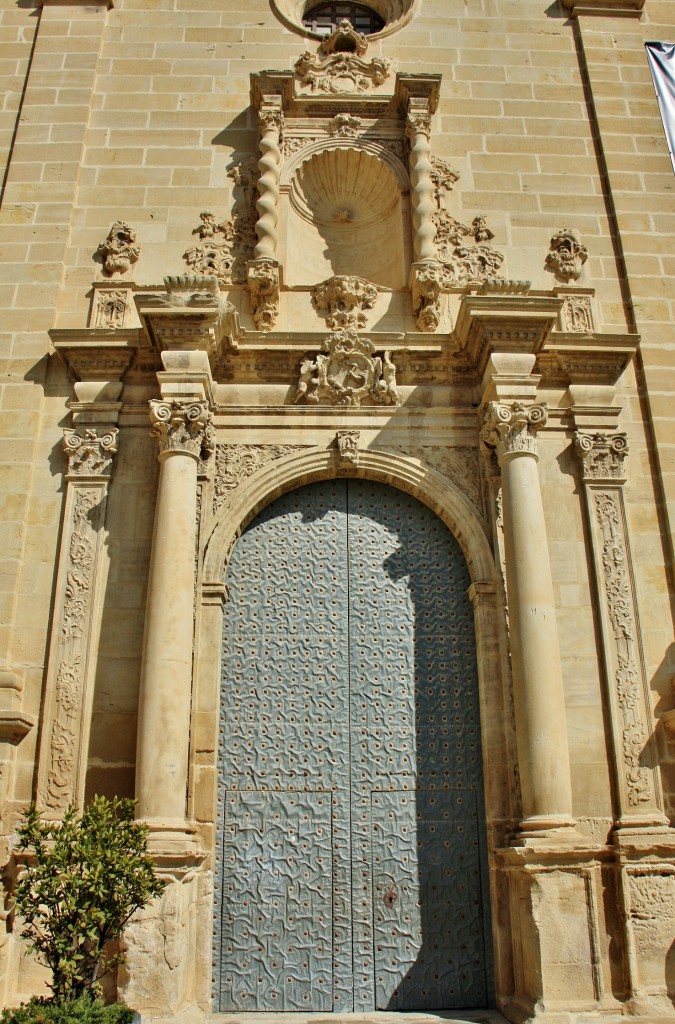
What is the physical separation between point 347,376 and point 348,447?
712mm

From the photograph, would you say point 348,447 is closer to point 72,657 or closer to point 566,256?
point 72,657

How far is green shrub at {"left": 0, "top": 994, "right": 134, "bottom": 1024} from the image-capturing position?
5059mm

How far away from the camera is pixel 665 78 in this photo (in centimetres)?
1052

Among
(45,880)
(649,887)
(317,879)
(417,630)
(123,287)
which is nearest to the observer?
(45,880)

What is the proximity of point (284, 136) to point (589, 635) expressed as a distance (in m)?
6.12

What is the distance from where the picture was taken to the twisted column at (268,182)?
9242mm

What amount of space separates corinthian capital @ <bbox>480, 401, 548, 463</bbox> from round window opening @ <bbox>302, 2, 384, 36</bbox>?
229 inches

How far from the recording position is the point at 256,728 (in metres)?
7.94

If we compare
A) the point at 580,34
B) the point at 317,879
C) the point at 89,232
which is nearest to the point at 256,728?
the point at 317,879

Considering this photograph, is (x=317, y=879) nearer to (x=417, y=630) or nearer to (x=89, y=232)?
(x=417, y=630)

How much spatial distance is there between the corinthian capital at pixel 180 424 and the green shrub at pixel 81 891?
3.18 metres

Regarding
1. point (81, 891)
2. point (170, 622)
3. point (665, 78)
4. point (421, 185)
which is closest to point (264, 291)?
point (421, 185)

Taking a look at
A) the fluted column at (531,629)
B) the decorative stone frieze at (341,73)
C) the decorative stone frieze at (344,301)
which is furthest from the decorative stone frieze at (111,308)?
the fluted column at (531,629)

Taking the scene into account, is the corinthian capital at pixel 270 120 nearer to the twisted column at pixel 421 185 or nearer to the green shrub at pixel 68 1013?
the twisted column at pixel 421 185
